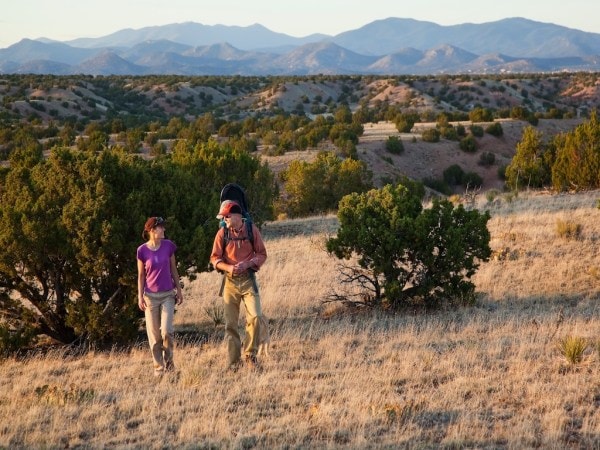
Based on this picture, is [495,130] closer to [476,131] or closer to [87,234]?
→ [476,131]

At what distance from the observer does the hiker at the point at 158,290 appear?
6.89 m

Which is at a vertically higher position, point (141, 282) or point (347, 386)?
point (141, 282)

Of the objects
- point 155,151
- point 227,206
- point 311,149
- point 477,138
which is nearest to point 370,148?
point 311,149

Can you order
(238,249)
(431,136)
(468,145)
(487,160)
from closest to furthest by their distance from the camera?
(238,249), (487,160), (468,145), (431,136)

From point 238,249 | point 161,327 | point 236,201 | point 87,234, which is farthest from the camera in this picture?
point 87,234

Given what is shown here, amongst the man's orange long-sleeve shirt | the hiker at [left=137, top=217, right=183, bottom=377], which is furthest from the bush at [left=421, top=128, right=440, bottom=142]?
the man's orange long-sleeve shirt

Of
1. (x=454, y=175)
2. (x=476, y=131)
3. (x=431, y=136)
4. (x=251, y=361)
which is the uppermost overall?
(x=476, y=131)

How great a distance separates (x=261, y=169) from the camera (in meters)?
20.7

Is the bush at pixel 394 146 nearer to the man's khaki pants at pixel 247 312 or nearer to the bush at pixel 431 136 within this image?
the bush at pixel 431 136

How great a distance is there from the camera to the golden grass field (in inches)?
194

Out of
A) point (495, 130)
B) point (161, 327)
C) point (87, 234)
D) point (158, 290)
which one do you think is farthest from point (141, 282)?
point (495, 130)

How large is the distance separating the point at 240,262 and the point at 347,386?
1.58 m

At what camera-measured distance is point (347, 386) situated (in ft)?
19.6

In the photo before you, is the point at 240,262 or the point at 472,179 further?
the point at 472,179
